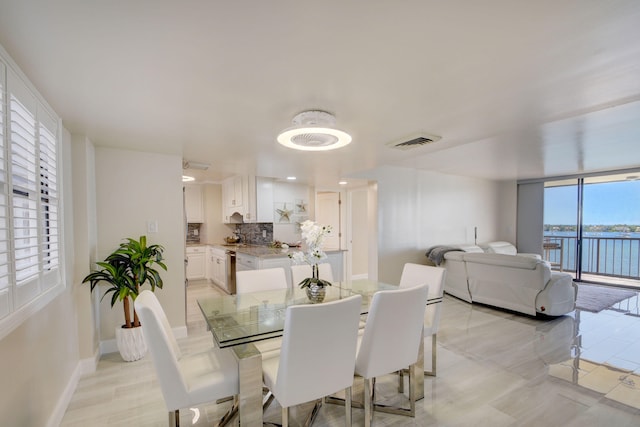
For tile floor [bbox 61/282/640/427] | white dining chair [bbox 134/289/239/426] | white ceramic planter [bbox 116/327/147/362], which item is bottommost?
tile floor [bbox 61/282/640/427]

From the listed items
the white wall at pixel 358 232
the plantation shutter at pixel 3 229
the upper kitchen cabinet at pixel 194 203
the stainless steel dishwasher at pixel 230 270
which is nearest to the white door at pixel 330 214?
the white wall at pixel 358 232

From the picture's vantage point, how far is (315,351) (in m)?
1.47

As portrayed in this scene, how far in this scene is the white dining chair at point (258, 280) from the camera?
2.65m

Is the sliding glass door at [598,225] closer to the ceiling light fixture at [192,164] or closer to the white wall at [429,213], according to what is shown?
the white wall at [429,213]

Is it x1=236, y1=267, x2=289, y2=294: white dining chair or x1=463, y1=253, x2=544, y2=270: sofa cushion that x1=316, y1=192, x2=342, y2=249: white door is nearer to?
x1=463, y1=253, x2=544, y2=270: sofa cushion

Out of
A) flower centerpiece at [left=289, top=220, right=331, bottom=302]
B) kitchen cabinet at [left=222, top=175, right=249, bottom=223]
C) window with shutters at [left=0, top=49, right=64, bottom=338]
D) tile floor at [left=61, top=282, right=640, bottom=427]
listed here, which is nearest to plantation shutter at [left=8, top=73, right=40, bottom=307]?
window with shutters at [left=0, top=49, right=64, bottom=338]

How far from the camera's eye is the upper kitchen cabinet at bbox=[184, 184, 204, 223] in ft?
21.6

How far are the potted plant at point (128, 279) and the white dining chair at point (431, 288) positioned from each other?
241cm

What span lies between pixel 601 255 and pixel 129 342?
9065mm

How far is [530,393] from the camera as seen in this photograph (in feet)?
7.28

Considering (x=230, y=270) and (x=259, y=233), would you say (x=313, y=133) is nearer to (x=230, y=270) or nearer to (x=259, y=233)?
(x=230, y=270)

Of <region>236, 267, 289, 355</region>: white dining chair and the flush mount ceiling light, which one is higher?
the flush mount ceiling light

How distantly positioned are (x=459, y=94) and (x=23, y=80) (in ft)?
8.32

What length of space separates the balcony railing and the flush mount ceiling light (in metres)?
7.23
